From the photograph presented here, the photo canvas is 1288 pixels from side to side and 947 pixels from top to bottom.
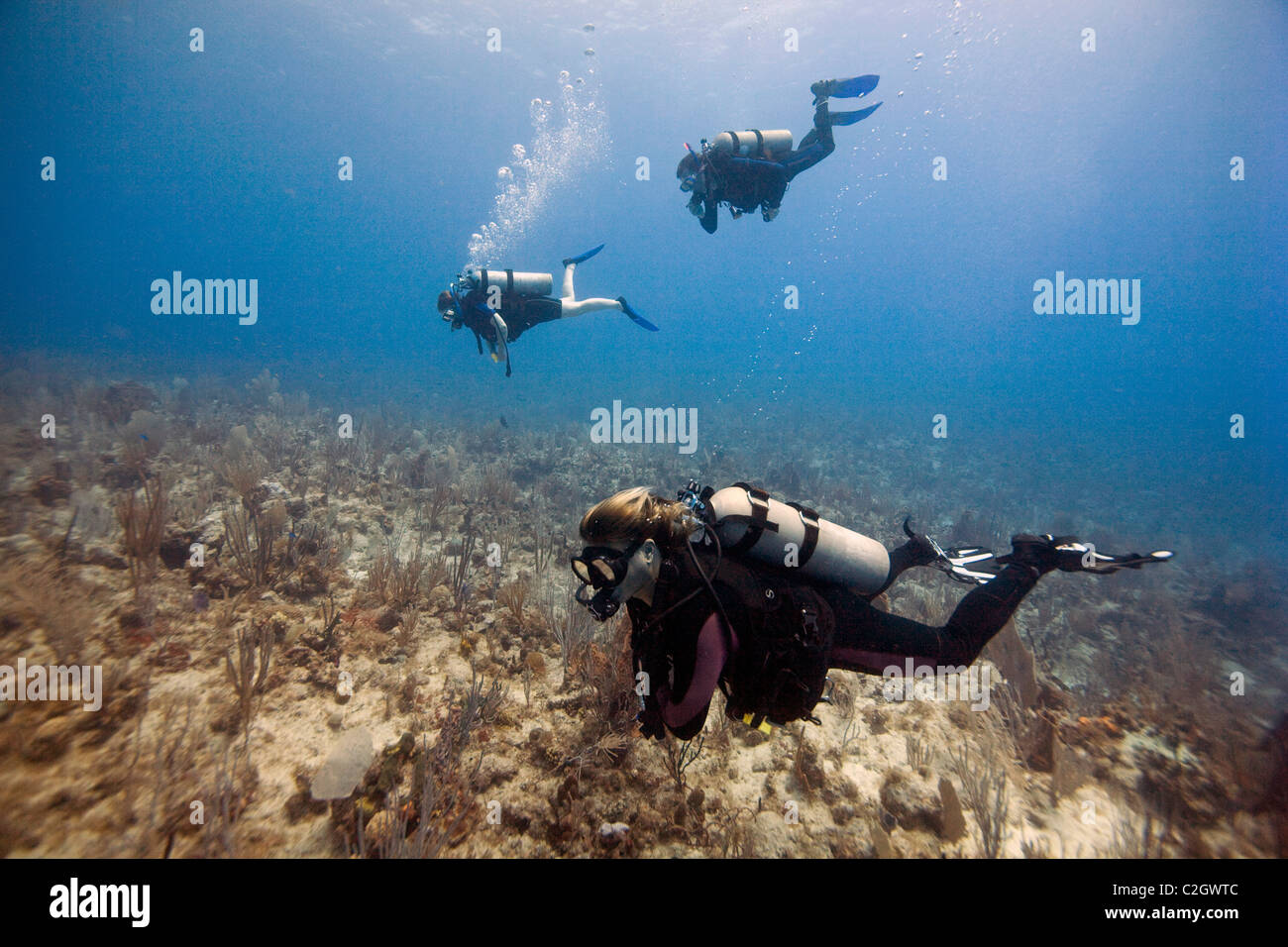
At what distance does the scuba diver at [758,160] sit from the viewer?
24.0 feet

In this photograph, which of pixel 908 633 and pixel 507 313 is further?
pixel 507 313

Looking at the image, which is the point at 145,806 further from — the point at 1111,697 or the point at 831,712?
the point at 1111,697

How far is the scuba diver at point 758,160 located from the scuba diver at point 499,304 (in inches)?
101

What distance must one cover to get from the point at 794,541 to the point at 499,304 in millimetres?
7353

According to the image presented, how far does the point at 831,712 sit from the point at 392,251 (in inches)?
6329

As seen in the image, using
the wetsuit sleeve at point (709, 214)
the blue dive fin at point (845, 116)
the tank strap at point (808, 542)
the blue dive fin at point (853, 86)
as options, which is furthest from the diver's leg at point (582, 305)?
the tank strap at point (808, 542)

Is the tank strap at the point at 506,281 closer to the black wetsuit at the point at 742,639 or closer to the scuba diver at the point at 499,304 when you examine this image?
the scuba diver at the point at 499,304

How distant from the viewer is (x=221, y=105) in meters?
47.8

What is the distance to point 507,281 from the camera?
8312mm

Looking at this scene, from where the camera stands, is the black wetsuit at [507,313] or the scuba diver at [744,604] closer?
the scuba diver at [744,604]

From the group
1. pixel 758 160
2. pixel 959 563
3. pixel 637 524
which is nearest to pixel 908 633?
pixel 959 563

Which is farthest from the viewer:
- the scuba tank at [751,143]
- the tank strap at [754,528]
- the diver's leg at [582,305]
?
the diver's leg at [582,305]

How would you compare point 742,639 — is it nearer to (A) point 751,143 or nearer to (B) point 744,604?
(B) point 744,604

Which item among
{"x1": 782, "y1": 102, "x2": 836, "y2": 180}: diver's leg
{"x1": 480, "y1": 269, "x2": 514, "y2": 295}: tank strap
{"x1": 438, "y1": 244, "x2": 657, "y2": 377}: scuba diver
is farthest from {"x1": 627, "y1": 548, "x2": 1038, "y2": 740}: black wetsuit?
{"x1": 782, "y1": 102, "x2": 836, "y2": 180}: diver's leg
